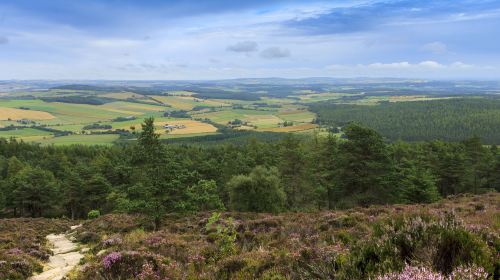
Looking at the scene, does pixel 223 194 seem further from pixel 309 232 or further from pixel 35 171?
pixel 309 232

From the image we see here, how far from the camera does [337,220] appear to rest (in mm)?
16469

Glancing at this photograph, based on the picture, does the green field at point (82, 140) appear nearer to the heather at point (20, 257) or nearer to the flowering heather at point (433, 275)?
the heather at point (20, 257)

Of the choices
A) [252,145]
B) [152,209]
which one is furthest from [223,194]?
[152,209]

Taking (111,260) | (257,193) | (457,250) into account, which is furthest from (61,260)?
(257,193)

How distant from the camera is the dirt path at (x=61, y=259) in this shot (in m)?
11.8

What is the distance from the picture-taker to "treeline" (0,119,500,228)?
2173 cm

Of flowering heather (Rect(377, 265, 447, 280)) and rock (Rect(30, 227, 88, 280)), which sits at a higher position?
flowering heather (Rect(377, 265, 447, 280))

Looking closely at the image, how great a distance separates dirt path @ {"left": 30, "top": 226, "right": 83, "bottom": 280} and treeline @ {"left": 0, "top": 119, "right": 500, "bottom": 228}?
3.69 meters

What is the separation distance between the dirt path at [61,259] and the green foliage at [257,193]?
17455mm

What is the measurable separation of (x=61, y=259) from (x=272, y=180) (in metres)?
23.4

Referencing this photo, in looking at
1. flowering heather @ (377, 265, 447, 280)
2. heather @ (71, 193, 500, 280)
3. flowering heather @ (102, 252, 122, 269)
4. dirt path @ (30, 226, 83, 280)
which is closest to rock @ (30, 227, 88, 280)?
dirt path @ (30, 226, 83, 280)

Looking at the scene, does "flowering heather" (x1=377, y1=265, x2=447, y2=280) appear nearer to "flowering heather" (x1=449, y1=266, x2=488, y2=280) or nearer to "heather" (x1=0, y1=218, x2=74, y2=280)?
"flowering heather" (x1=449, y1=266, x2=488, y2=280)

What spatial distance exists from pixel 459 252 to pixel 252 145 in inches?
2544

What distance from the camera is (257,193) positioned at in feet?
120
